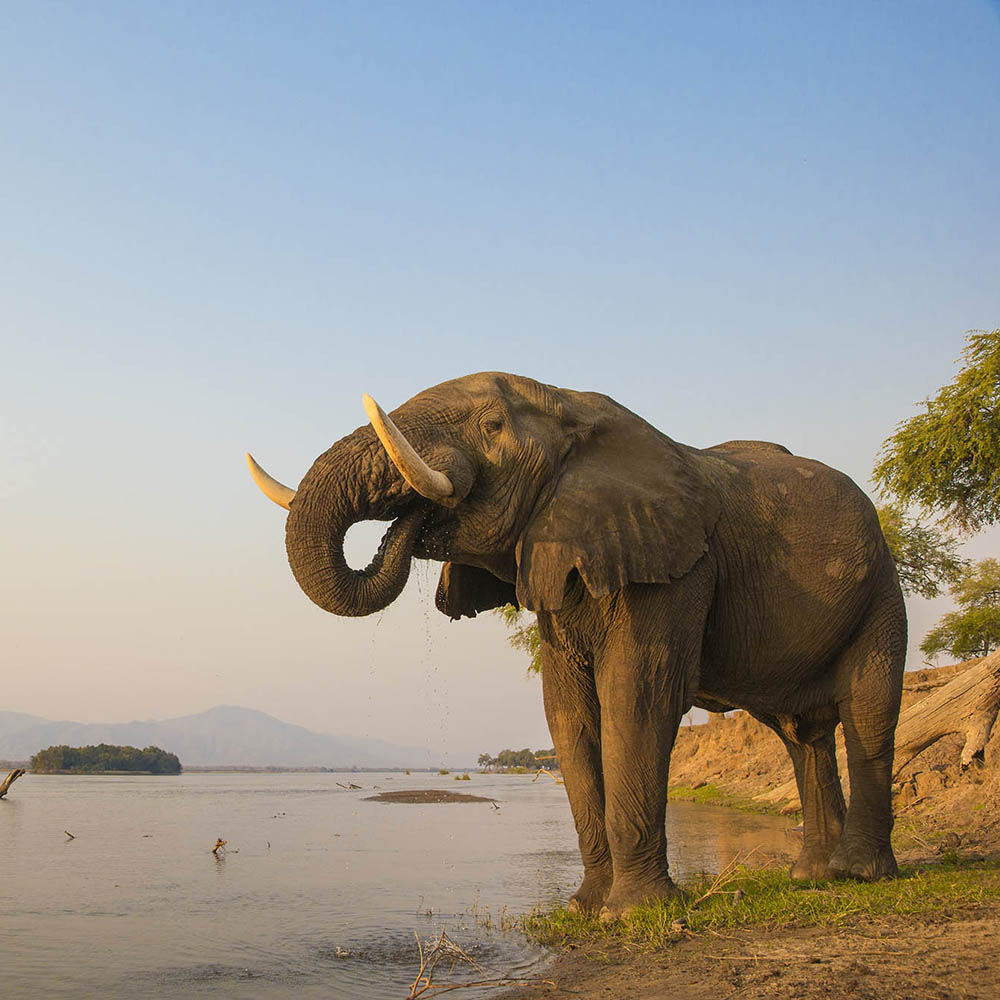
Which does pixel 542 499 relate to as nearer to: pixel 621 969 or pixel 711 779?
pixel 621 969

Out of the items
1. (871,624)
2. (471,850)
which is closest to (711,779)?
(471,850)

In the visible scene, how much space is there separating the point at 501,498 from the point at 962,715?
9.22m

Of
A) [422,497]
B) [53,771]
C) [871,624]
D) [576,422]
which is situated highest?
[576,422]

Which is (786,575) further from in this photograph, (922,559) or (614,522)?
(922,559)

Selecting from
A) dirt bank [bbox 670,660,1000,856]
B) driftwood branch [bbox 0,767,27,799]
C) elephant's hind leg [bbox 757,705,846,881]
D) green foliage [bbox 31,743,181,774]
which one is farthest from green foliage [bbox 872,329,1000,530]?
green foliage [bbox 31,743,181,774]

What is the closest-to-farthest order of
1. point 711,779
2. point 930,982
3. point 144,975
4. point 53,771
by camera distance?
point 930,982, point 144,975, point 711,779, point 53,771

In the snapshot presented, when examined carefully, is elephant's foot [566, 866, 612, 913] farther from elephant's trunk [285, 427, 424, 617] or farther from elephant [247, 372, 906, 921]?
elephant's trunk [285, 427, 424, 617]

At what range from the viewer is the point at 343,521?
285 inches

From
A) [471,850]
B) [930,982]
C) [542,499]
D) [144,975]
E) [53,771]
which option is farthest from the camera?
[53,771]

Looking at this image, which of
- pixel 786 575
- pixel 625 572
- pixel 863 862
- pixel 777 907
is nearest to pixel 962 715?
pixel 863 862

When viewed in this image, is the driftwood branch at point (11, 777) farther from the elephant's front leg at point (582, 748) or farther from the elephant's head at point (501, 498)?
the elephant's head at point (501, 498)

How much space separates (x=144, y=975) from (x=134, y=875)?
6.57 metres

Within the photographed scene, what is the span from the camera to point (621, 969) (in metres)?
6.17

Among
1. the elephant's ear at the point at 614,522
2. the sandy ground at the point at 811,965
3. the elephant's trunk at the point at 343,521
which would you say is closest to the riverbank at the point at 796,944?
the sandy ground at the point at 811,965
